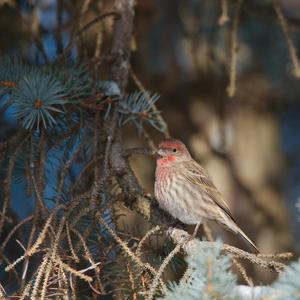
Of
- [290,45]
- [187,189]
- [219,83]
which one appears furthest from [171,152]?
[219,83]

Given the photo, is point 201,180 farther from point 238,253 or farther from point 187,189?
point 238,253

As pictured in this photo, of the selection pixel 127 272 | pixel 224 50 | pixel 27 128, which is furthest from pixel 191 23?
A: pixel 127 272

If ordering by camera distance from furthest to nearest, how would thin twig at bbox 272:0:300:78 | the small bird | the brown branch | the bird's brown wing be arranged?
the bird's brown wing < the small bird < thin twig at bbox 272:0:300:78 < the brown branch

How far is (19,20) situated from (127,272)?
2975 millimetres

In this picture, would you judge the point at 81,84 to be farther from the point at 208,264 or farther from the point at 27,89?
the point at 208,264

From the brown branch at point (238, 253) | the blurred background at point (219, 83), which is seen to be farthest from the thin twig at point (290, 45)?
the brown branch at point (238, 253)

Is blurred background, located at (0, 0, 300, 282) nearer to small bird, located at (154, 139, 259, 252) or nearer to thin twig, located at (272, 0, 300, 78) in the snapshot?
small bird, located at (154, 139, 259, 252)

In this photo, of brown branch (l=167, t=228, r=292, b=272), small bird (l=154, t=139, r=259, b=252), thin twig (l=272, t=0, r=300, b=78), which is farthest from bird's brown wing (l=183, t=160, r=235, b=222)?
brown branch (l=167, t=228, r=292, b=272)

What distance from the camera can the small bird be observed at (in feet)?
13.0

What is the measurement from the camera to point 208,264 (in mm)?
1596

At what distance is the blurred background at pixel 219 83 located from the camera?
16.0ft

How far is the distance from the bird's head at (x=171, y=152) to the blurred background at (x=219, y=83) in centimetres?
66

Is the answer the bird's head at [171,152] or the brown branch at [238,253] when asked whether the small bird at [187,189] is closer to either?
the bird's head at [171,152]

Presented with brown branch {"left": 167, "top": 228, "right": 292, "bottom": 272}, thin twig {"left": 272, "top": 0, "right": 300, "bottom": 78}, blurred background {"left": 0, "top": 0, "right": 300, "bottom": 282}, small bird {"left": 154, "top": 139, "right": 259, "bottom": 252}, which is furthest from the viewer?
blurred background {"left": 0, "top": 0, "right": 300, "bottom": 282}
